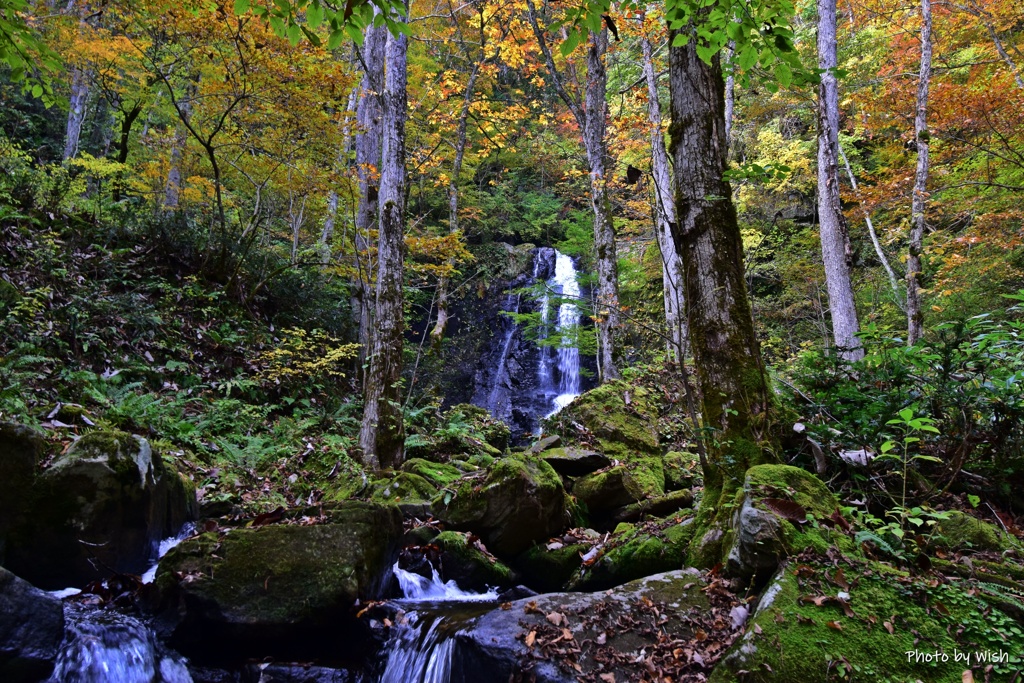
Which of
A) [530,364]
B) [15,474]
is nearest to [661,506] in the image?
[15,474]

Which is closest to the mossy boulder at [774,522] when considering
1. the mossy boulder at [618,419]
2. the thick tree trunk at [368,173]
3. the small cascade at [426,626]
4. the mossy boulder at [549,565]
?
the mossy boulder at [549,565]

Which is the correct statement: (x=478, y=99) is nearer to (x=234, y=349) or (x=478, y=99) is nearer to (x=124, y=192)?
(x=124, y=192)

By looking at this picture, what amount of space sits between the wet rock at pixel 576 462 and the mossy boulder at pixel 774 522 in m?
3.14

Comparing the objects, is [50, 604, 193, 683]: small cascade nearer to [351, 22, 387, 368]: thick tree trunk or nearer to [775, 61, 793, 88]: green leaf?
[775, 61, 793, 88]: green leaf

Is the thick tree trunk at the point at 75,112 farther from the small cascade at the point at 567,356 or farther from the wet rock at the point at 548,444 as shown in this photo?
the wet rock at the point at 548,444

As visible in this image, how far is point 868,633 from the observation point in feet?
8.85

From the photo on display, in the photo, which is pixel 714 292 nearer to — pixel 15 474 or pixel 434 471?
pixel 434 471

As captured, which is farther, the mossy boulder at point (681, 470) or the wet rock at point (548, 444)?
the wet rock at point (548, 444)

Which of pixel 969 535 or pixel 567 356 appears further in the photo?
pixel 567 356

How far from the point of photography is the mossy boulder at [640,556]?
4.19 meters

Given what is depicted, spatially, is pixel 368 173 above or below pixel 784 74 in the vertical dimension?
above

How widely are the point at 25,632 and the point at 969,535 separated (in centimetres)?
627

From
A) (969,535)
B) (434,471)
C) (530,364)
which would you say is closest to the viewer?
(969,535)

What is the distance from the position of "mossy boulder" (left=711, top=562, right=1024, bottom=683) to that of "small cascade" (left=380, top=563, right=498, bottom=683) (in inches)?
77.1
